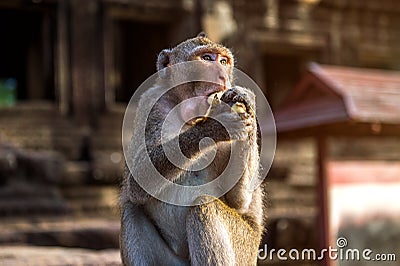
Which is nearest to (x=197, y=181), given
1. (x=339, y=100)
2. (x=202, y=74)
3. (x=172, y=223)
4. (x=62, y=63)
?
(x=172, y=223)

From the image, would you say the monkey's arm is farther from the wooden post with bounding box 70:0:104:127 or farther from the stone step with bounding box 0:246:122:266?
the wooden post with bounding box 70:0:104:127

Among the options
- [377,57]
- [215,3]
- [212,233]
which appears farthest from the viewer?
[377,57]

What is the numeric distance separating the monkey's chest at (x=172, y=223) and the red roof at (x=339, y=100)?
3139mm

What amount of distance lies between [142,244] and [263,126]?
418cm

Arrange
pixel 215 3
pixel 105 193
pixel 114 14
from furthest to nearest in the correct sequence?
pixel 215 3 → pixel 114 14 → pixel 105 193

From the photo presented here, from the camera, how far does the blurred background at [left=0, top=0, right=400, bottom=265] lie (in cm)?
746

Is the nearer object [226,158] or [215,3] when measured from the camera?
[226,158]

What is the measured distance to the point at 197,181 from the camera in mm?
4367

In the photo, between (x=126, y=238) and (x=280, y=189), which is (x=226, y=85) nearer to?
(x=126, y=238)

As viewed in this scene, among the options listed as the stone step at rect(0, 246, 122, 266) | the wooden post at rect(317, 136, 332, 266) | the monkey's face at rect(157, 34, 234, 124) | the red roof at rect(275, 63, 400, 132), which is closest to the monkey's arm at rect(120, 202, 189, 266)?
the monkey's face at rect(157, 34, 234, 124)

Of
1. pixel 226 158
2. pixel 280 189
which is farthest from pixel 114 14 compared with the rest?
pixel 226 158

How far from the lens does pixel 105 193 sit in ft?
A: 36.4

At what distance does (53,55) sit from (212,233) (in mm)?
7946

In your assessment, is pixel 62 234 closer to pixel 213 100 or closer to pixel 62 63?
pixel 62 63
